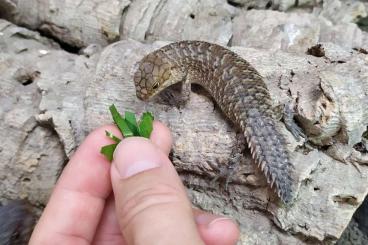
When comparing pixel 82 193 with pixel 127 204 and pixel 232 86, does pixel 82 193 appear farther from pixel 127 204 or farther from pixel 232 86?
pixel 232 86

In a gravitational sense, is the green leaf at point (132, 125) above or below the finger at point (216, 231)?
above

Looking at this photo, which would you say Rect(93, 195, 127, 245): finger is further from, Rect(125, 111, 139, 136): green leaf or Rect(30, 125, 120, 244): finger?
Rect(125, 111, 139, 136): green leaf

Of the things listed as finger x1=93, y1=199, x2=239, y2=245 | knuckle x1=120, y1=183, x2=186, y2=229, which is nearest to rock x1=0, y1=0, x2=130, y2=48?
finger x1=93, y1=199, x2=239, y2=245

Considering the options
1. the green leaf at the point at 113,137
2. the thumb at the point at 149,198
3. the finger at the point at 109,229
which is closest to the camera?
the thumb at the point at 149,198

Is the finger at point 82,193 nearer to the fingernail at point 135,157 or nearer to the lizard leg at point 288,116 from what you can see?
the fingernail at point 135,157

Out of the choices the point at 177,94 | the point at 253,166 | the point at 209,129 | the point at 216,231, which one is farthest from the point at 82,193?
the point at 177,94

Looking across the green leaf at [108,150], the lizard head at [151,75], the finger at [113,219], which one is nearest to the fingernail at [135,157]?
the green leaf at [108,150]

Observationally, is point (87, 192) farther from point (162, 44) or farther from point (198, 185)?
point (162, 44)
